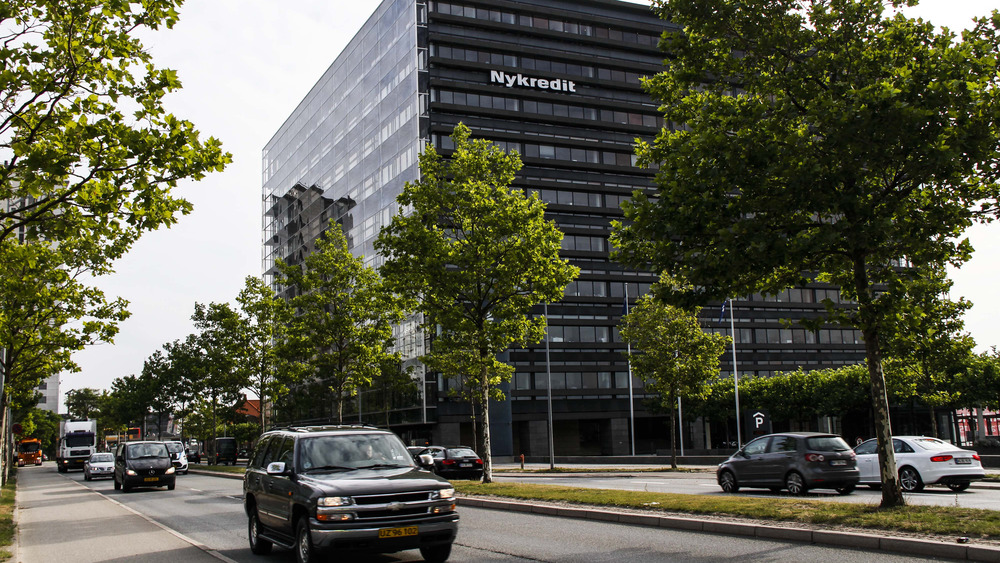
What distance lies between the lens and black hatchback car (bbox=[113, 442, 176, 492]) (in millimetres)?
28094

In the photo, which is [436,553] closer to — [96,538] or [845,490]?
[96,538]

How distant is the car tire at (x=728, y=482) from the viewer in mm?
20109

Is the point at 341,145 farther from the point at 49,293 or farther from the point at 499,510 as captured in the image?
the point at 499,510

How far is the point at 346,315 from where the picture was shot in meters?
36.7

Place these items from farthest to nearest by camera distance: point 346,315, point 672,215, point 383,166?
1. point 383,166
2. point 346,315
3. point 672,215

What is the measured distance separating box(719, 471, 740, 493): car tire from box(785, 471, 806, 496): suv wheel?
4.95 feet

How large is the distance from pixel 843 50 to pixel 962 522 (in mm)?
7420

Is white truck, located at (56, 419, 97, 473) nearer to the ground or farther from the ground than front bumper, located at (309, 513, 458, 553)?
nearer to the ground

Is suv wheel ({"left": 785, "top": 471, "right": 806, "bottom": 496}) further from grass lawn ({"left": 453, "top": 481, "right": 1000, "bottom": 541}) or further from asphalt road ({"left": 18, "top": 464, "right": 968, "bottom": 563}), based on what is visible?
asphalt road ({"left": 18, "top": 464, "right": 968, "bottom": 563})

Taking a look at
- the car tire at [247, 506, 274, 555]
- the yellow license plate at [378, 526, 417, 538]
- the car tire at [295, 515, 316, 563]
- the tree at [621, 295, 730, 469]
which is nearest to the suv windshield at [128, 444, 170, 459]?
the car tire at [247, 506, 274, 555]

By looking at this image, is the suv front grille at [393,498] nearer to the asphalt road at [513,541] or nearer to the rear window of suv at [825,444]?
the asphalt road at [513,541]

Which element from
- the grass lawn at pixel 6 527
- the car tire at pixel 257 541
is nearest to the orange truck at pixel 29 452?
the grass lawn at pixel 6 527

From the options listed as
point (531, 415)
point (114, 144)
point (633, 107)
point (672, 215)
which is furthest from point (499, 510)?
point (633, 107)

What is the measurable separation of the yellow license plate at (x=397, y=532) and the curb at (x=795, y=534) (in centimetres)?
537
